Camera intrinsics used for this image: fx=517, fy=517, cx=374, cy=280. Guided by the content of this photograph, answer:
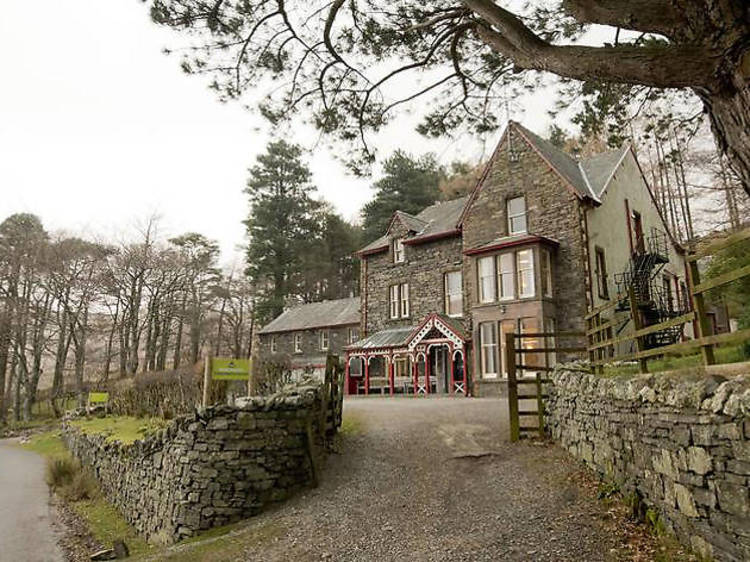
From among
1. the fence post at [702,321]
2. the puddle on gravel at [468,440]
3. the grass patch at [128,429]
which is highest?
the fence post at [702,321]

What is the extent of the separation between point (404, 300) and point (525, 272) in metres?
7.15

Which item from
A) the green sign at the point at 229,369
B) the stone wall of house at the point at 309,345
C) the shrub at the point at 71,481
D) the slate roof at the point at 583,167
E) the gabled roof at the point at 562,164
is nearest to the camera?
the green sign at the point at 229,369

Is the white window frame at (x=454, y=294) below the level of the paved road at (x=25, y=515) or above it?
above

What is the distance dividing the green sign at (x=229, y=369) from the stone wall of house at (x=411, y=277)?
45.8 feet

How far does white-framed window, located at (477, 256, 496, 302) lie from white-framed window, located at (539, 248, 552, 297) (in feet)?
6.07

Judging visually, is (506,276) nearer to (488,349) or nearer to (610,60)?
(488,349)

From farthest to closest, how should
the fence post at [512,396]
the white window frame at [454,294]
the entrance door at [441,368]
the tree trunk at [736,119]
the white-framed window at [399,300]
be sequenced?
the white-framed window at [399,300] → the entrance door at [441,368] → the white window frame at [454,294] → the fence post at [512,396] → the tree trunk at [736,119]

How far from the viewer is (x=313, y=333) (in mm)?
32938

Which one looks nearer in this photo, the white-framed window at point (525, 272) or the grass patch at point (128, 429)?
the grass patch at point (128, 429)

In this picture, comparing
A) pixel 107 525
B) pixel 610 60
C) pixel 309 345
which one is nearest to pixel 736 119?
Result: pixel 610 60

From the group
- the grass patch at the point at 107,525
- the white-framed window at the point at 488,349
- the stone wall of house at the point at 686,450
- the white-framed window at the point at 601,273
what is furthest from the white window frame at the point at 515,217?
the grass patch at the point at 107,525

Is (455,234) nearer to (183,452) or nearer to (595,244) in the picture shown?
(595,244)

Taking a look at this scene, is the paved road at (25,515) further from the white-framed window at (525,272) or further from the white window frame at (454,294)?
the white window frame at (454,294)

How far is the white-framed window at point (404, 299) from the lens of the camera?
24069 millimetres
